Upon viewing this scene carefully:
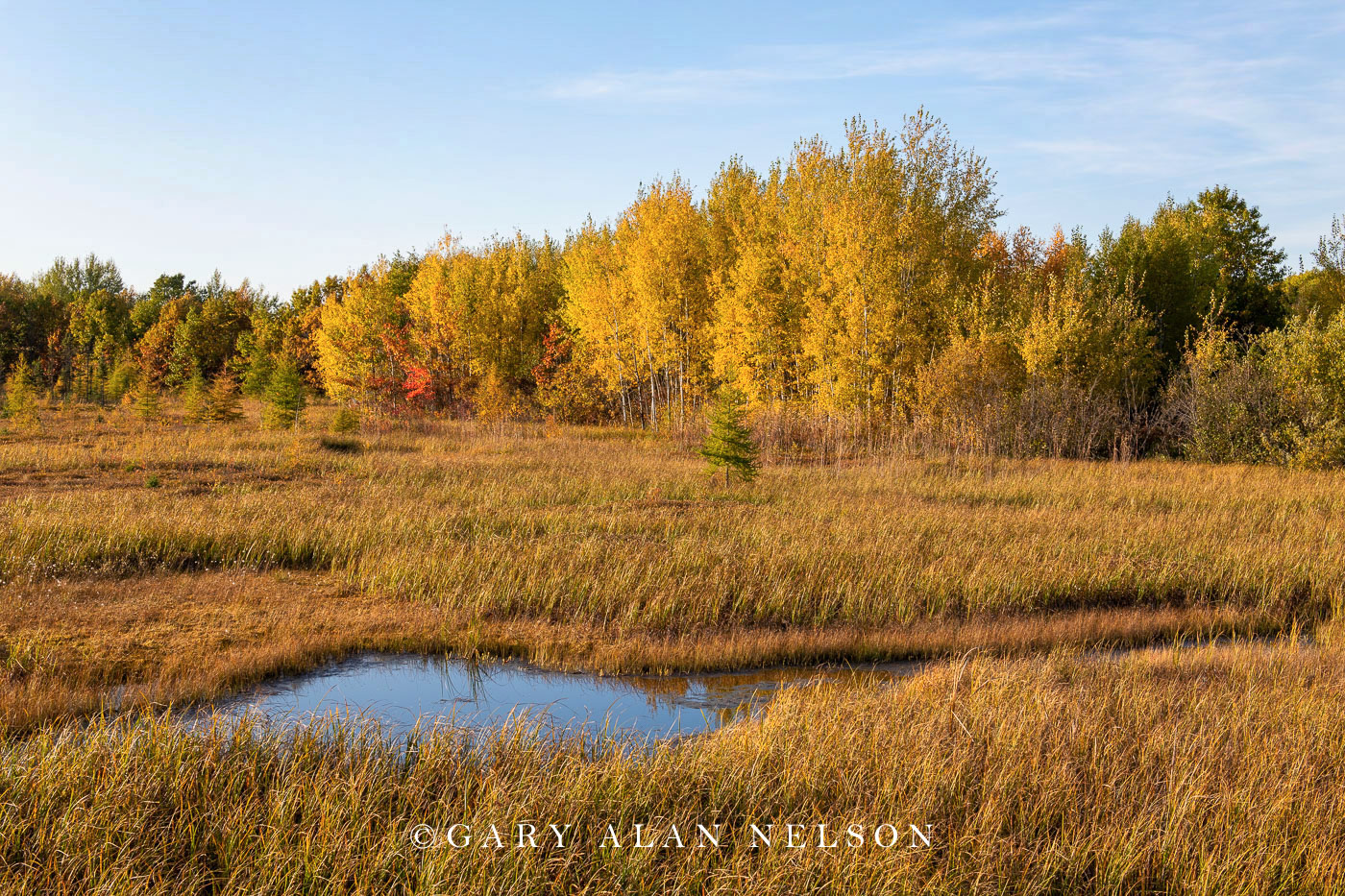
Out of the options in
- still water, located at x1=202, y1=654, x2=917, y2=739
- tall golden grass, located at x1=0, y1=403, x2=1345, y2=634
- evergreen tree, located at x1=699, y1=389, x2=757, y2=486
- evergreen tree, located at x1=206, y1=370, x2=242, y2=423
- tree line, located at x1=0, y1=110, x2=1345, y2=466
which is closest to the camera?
still water, located at x1=202, y1=654, x2=917, y2=739

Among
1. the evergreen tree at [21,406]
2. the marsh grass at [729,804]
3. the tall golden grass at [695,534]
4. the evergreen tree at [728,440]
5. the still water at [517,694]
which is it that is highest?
the evergreen tree at [21,406]

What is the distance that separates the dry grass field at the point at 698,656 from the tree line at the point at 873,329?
555cm

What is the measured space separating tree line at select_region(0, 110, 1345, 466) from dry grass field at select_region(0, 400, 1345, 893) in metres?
5.55

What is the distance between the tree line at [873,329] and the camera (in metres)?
23.5

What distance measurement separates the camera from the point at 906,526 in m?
13.1

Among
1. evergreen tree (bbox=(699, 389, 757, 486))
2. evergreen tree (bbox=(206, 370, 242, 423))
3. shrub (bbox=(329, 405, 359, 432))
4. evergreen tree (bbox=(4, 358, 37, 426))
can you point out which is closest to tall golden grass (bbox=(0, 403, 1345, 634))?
evergreen tree (bbox=(699, 389, 757, 486))

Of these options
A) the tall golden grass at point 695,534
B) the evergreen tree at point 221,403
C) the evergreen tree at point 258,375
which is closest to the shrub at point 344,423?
the evergreen tree at point 221,403

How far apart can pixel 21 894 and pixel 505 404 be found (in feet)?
97.9

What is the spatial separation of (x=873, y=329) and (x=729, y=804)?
72.5 feet

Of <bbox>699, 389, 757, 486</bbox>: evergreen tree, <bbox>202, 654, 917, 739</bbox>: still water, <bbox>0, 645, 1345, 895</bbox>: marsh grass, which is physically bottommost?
<bbox>202, 654, 917, 739</bbox>: still water

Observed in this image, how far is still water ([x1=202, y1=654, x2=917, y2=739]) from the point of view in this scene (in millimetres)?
6781

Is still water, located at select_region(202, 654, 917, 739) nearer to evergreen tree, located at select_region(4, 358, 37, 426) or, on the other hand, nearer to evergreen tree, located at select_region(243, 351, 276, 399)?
evergreen tree, located at select_region(4, 358, 37, 426)

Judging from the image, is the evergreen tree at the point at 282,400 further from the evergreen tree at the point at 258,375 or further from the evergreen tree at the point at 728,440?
the evergreen tree at the point at 728,440

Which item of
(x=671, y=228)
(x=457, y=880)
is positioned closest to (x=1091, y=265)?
(x=671, y=228)
